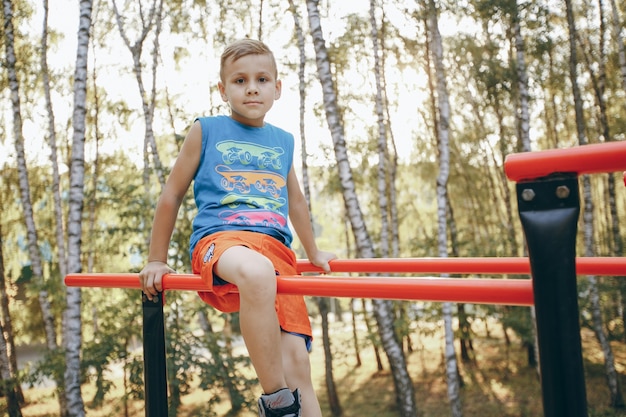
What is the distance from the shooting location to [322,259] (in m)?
1.97

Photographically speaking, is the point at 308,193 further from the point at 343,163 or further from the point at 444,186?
the point at 343,163

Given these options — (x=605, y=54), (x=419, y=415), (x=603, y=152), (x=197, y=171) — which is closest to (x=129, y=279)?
(x=197, y=171)

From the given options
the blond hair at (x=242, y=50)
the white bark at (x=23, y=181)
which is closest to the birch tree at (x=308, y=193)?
the white bark at (x=23, y=181)

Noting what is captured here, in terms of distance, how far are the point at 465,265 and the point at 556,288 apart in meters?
0.83

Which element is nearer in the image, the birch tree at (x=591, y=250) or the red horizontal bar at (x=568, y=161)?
the red horizontal bar at (x=568, y=161)

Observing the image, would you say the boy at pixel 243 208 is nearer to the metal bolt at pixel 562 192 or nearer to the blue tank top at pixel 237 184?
the blue tank top at pixel 237 184

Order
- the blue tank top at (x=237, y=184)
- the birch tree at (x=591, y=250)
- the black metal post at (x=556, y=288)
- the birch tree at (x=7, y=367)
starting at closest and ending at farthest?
1. the black metal post at (x=556, y=288)
2. the blue tank top at (x=237, y=184)
3. the birch tree at (x=7, y=367)
4. the birch tree at (x=591, y=250)

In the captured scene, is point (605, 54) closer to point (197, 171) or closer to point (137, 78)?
point (137, 78)

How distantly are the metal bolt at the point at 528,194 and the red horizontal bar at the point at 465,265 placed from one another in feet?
1.69

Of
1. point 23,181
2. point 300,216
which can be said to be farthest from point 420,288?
point 23,181

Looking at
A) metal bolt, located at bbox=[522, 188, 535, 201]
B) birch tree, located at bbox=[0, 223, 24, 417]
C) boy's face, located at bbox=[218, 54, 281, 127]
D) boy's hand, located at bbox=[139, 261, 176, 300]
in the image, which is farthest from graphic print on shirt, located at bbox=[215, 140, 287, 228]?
birch tree, located at bbox=[0, 223, 24, 417]

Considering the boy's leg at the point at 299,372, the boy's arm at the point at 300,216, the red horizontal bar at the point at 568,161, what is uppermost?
the red horizontal bar at the point at 568,161

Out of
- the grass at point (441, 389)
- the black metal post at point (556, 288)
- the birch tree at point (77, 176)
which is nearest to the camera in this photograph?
the black metal post at point (556, 288)

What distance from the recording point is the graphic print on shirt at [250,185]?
1.78 meters
